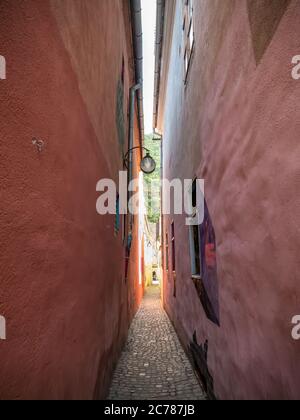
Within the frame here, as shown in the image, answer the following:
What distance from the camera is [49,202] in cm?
168

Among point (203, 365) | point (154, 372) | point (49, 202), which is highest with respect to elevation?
point (49, 202)

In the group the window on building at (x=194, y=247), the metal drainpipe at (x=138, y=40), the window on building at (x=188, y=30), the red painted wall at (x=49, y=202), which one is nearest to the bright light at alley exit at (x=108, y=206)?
the red painted wall at (x=49, y=202)

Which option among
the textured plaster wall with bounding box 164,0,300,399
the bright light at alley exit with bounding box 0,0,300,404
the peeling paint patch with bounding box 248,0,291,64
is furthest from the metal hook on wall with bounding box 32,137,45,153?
Answer: the peeling paint patch with bounding box 248,0,291,64

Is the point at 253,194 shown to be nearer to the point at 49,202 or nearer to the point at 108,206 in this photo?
the point at 49,202

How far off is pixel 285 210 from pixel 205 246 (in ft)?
7.25

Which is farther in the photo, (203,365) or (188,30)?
(188,30)

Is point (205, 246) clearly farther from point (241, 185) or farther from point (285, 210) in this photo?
point (285, 210)

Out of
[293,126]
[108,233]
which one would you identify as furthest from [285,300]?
[108,233]

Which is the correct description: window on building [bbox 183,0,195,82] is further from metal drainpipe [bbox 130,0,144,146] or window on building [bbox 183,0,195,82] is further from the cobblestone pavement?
the cobblestone pavement

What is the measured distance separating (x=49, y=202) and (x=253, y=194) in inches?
60.7

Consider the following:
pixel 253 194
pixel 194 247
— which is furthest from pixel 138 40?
pixel 253 194

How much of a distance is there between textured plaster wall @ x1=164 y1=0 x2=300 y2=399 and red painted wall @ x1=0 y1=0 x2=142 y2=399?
56.9 inches

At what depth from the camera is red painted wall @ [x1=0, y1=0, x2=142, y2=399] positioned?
1229 millimetres

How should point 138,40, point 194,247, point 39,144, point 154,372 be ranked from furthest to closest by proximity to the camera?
point 138,40 < point 194,247 < point 154,372 < point 39,144
